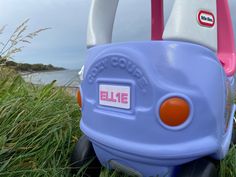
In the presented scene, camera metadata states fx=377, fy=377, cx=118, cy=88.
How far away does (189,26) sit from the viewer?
50.3 inches

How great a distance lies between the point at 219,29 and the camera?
5.52 feet

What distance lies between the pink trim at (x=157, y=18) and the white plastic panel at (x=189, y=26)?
3.03 ft

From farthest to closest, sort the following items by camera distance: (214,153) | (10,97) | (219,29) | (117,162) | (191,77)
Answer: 1. (10,97)
2. (219,29)
3. (117,162)
4. (214,153)
5. (191,77)

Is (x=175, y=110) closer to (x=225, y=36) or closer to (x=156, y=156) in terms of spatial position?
(x=156, y=156)

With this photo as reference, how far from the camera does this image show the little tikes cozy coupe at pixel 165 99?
1231 mm

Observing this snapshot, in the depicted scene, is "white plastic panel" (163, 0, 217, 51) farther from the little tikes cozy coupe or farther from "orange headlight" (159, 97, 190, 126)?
"orange headlight" (159, 97, 190, 126)

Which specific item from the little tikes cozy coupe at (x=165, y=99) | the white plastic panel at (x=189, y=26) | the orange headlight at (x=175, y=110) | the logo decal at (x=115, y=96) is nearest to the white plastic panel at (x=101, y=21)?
the little tikes cozy coupe at (x=165, y=99)

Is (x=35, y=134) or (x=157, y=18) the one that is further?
(x=157, y=18)

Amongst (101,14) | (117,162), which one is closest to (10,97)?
(101,14)

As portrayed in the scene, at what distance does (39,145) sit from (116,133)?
0.55m

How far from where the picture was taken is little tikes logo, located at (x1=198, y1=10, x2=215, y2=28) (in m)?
1.32

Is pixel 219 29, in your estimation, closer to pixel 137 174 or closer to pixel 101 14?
pixel 101 14

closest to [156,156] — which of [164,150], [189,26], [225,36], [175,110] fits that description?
[164,150]

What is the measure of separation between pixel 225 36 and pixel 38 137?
98 centimetres
